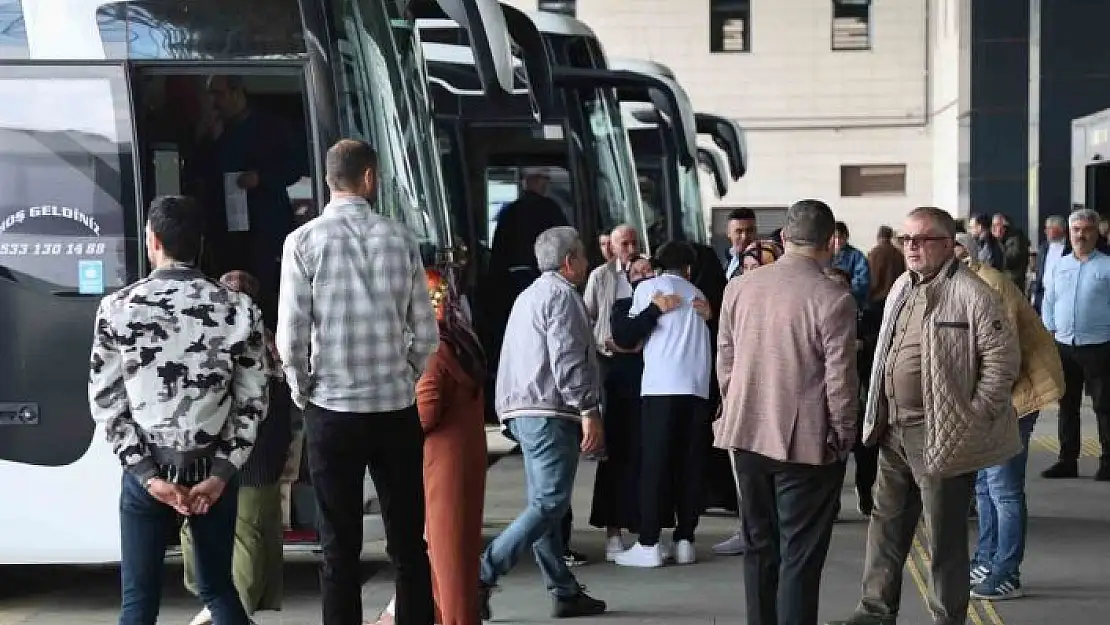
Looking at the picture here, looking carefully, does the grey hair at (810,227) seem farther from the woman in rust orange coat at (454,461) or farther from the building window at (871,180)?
the building window at (871,180)

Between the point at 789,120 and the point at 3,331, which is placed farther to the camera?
the point at 789,120

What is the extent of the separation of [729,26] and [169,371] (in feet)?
110

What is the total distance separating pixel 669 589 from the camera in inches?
366

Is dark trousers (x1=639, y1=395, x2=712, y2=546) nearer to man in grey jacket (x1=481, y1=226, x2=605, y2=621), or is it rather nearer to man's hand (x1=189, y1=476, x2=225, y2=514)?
man in grey jacket (x1=481, y1=226, x2=605, y2=621)

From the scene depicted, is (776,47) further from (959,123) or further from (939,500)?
(939,500)

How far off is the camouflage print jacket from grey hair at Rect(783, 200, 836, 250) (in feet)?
7.00

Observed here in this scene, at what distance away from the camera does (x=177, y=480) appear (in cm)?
616

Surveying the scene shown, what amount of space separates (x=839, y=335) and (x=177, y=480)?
2.42 meters

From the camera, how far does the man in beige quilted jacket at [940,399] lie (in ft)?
24.3

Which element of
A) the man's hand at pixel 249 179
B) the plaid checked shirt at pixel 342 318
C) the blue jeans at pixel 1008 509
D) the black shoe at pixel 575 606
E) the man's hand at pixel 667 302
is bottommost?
the black shoe at pixel 575 606

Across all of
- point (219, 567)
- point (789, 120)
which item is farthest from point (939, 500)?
point (789, 120)

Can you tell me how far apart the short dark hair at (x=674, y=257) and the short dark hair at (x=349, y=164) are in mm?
3534

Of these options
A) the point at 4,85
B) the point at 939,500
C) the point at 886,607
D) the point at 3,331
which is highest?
the point at 4,85

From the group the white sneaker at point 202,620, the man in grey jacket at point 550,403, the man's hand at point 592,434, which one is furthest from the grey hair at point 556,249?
the white sneaker at point 202,620
